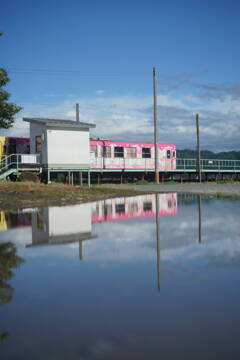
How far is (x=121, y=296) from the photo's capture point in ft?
13.4

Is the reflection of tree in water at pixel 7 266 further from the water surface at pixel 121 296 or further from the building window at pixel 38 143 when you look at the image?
the building window at pixel 38 143

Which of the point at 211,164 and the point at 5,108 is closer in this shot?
the point at 5,108

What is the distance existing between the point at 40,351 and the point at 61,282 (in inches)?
70.2

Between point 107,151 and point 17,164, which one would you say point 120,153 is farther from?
point 17,164

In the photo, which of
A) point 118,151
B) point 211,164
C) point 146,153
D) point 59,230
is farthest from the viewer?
point 211,164

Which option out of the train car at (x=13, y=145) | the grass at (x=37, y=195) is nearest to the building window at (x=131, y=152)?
the train car at (x=13, y=145)

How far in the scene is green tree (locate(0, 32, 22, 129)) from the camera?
2448 cm

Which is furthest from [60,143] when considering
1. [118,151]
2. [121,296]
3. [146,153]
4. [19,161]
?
[121,296]

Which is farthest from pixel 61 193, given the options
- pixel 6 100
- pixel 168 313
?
pixel 168 313

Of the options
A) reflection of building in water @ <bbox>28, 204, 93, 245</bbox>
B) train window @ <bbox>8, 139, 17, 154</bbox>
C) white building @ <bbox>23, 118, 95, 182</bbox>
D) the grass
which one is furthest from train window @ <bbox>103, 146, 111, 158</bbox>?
reflection of building in water @ <bbox>28, 204, 93, 245</bbox>

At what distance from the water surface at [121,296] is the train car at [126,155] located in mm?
27161

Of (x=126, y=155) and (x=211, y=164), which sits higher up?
(x=126, y=155)

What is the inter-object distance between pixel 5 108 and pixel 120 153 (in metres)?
14.5

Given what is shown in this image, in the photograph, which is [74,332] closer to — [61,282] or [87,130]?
[61,282]
